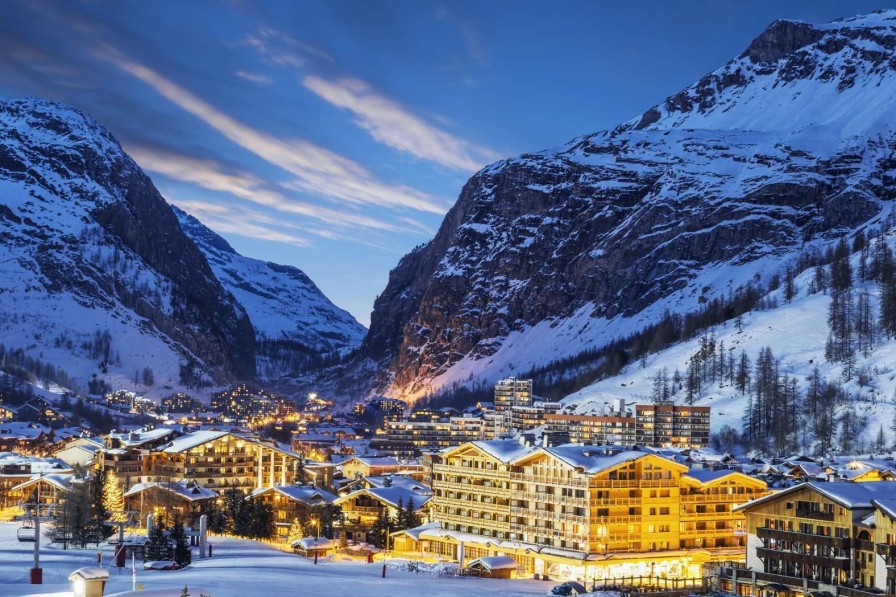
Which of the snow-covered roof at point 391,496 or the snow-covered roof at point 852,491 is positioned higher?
the snow-covered roof at point 852,491

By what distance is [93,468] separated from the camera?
14188cm

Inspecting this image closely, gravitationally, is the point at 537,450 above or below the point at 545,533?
above

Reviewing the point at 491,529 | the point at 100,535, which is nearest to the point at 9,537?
the point at 100,535

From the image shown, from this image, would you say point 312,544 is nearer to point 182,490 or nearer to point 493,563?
point 493,563

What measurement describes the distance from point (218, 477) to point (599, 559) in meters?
69.2

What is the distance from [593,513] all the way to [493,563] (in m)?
10.4

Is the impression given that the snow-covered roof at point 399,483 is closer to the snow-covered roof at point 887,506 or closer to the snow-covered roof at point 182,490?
the snow-covered roof at point 182,490

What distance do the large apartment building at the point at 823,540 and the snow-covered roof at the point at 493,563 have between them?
664 inches

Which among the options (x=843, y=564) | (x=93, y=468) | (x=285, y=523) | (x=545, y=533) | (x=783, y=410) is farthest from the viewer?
(x=783, y=410)

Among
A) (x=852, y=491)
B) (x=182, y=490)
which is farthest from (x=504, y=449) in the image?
(x=182, y=490)

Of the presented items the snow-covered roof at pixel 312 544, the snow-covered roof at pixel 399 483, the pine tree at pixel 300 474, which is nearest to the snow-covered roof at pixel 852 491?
the snow-covered roof at pixel 312 544

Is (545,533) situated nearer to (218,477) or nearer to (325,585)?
(325,585)

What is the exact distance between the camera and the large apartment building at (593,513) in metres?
91.5

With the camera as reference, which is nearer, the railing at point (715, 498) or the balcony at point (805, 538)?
the balcony at point (805, 538)
